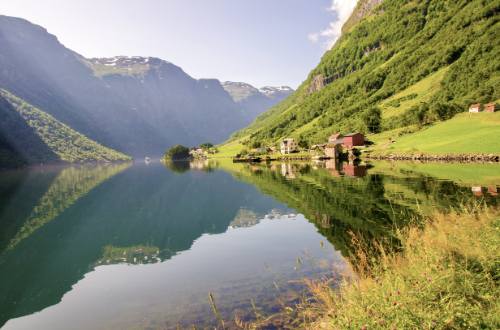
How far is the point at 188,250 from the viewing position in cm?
3150

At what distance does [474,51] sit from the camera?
607ft

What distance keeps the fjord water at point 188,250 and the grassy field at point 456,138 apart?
186 ft

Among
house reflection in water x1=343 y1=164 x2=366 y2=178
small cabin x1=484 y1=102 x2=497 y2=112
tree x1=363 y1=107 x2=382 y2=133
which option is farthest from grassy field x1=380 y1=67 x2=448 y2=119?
house reflection in water x1=343 y1=164 x2=366 y2=178

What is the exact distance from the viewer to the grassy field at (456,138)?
322 ft

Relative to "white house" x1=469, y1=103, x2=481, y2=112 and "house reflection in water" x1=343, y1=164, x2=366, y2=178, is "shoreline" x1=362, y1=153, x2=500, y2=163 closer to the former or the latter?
"house reflection in water" x1=343, y1=164, x2=366, y2=178

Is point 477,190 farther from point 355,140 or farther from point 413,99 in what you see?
point 413,99

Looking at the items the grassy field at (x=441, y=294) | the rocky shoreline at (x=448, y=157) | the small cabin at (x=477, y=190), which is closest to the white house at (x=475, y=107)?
the rocky shoreline at (x=448, y=157)

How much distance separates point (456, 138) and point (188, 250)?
→ 112 m

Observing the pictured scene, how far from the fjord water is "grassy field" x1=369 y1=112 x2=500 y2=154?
56.8 meters

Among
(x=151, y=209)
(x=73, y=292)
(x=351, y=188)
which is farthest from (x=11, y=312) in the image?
(x=351, y=188)

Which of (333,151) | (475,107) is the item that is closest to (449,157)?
(475,107)

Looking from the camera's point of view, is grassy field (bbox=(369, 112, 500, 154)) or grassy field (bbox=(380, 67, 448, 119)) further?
grassy field (bbox=(380, 67, 448, 119))

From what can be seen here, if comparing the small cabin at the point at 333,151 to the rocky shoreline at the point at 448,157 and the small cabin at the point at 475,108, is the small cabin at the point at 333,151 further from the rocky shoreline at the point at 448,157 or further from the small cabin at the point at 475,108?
the small cabin at the point at 475,108

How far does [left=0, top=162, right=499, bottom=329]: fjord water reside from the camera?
18.8 meters
